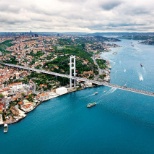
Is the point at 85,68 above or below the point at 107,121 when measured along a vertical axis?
above

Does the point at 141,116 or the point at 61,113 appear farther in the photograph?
the point at 61,113

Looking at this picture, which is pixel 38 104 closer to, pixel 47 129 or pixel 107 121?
pixel 47 129

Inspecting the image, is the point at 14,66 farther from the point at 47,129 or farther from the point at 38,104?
the point at 47,129

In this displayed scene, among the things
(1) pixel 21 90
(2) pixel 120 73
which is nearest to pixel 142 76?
(2) pixel 120 73

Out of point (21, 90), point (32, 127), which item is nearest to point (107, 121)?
point (32, 127)

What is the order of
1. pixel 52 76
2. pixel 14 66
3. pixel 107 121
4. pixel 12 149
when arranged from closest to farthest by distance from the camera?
pixel 12 149 < pixel 107 121 < pixel 52 76 < pixel 14 66

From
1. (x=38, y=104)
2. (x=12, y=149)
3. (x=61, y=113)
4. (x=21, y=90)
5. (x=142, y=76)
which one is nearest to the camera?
(x=12, y=149)
